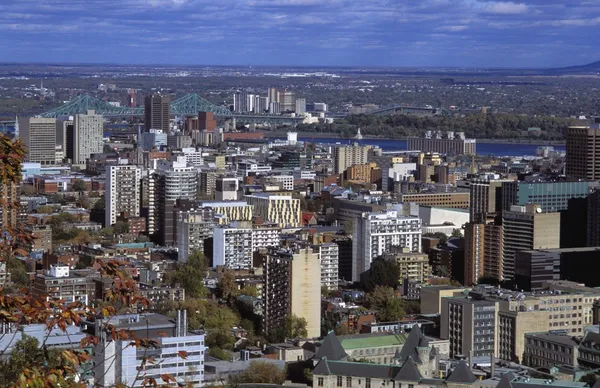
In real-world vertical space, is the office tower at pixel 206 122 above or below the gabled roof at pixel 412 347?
above

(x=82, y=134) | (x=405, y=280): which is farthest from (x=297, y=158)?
(x=405, y=280)

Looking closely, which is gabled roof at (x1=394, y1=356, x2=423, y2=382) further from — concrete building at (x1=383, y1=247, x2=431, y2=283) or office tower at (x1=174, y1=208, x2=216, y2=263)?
office tower at (x1=174, y1=208, x2=216, y2=263)

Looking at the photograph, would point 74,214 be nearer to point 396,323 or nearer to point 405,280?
point 405,280

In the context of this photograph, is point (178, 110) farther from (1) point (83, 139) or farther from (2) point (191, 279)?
(2) point (191, 279)

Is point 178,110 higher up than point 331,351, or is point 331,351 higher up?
point 178,110

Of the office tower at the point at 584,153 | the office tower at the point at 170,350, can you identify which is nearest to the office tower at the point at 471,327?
the office tower at the point at 170,350

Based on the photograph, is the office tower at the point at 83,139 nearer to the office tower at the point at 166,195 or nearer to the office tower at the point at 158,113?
Answer: the office tower at the point at 158,113

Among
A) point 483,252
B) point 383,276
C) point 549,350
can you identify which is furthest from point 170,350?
point 483,252
